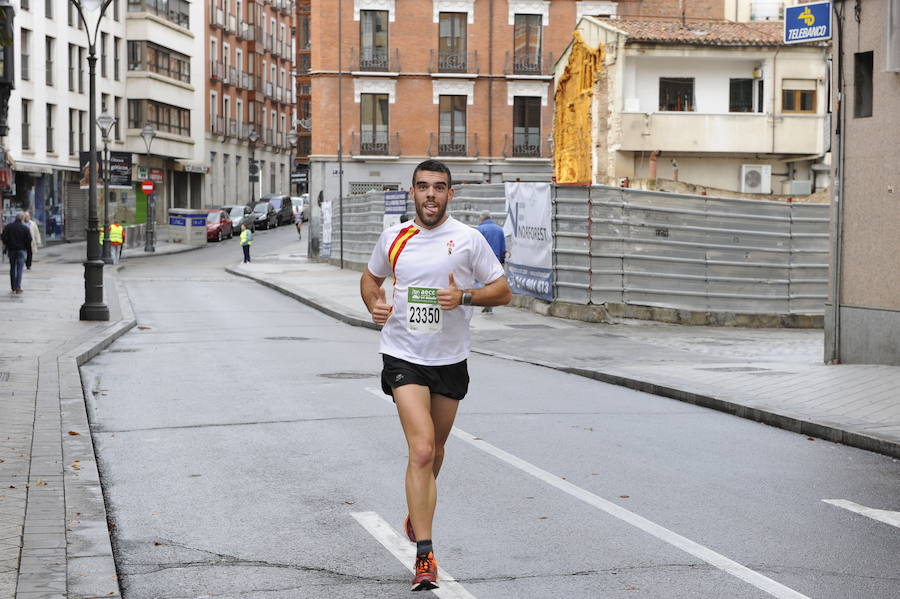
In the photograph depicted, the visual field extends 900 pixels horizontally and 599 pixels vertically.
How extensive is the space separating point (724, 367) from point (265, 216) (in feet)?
216

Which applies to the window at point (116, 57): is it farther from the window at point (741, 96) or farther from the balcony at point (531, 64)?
the window at point (741, 96)

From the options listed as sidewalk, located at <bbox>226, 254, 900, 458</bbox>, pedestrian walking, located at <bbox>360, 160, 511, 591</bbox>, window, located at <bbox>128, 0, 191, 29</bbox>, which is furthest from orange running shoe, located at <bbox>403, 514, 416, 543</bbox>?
window, located at <bbox>128, 0, 191, 29</bbox>

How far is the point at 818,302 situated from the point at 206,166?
205 ft

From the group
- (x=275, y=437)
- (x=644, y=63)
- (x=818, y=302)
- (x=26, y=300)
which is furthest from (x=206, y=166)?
(x=275, y=437)

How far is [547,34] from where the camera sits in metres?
62.3

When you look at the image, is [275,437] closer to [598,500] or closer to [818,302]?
[598,500]

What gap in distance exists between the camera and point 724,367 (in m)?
15.2

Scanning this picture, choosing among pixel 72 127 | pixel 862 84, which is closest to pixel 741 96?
pixel 862 84

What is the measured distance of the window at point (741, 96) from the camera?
4344 cm

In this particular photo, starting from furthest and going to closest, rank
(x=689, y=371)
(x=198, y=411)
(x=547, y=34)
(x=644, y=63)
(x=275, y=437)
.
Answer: (x=547, y=34), (x=644, y=63), (x=689, y=371), (x=198, y=411), (x=275, y=437)

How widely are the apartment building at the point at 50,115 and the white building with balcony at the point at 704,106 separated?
23.2m

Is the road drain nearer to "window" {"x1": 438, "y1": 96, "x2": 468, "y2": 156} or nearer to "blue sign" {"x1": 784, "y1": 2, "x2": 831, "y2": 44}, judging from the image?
"blue sign" {"x1": 784, "y1": 2, "x2": 831, "y2": 44}

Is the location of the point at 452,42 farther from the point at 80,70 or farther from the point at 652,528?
the point at 652,528

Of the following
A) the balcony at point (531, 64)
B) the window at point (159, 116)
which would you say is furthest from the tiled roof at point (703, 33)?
the window at point (159, 116)
